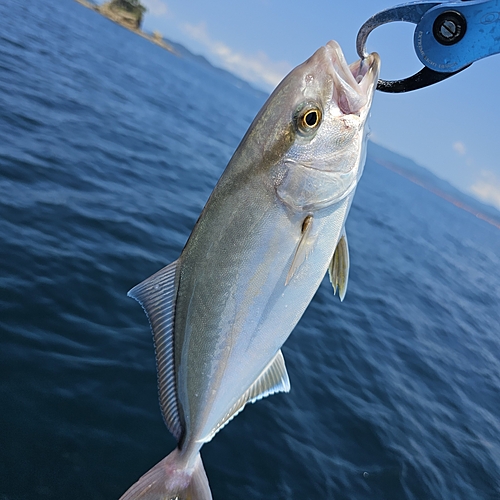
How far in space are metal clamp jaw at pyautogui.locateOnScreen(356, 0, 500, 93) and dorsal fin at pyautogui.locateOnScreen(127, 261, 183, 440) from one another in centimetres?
169

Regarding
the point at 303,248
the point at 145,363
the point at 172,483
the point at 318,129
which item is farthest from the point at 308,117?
the point at 145,363

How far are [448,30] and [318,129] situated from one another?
0.97m

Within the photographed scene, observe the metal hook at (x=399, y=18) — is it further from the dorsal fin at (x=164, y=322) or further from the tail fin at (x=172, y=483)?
the tail fin at (x=172, y=483)

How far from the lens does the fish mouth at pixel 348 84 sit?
2.26 metres

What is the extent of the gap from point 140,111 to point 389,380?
17500mm

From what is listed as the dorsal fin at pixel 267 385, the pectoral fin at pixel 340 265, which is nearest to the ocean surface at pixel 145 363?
the dorsal fin at pixel 267 385

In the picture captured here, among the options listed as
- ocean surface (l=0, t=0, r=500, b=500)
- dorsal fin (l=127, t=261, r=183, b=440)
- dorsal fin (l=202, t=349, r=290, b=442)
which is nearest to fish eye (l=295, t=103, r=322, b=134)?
dorsal fin (l=127, t=261, r=183, b=440)

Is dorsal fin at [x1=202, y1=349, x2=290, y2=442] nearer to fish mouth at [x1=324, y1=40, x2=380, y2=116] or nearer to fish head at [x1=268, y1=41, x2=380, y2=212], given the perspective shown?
fish head at [x1=268, y1=41, x2=380, y2=212]

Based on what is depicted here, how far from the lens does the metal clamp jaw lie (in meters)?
2.40

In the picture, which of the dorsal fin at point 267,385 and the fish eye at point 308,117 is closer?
the fish eye at point 308,117

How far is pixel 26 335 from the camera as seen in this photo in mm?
5215

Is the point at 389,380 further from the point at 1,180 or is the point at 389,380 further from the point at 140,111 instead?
the point at 140,111

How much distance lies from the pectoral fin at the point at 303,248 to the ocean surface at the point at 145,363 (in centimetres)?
308

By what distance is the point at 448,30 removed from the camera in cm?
247
